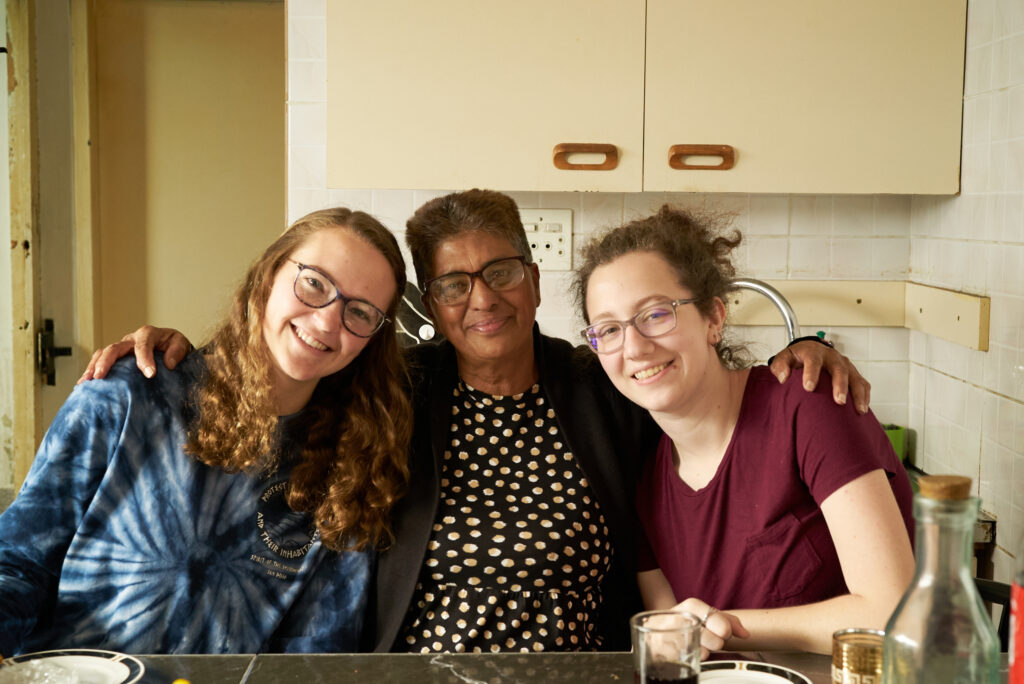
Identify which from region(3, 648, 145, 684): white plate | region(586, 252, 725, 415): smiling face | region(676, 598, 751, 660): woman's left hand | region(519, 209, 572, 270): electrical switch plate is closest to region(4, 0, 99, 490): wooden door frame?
region(519, 209, 572, 270): electrical switch plate

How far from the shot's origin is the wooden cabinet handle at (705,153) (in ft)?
7.97

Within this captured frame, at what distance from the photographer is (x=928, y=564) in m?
0.78

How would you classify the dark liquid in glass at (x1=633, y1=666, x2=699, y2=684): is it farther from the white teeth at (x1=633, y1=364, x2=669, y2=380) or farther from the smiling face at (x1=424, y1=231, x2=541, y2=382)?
the smiling face at (x1=424, y1=231, x2=541, y2=382)

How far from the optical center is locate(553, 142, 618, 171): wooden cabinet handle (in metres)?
2.43

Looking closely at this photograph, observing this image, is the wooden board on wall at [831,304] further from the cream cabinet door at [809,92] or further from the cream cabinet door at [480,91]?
the cream cabinet door at [480,91]

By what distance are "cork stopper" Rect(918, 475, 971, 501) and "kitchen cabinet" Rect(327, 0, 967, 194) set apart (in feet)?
5.79

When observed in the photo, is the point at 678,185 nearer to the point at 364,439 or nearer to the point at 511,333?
the point at 511,333

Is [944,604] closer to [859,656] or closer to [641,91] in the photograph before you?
[859,656]

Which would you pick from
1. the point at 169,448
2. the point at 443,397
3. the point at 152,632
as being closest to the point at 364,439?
the point at 443,397

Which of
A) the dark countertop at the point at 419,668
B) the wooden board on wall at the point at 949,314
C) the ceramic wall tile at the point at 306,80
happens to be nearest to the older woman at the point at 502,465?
the dark countertop at the point at 419,668

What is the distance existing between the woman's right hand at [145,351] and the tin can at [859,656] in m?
1.04

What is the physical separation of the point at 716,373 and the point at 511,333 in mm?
370

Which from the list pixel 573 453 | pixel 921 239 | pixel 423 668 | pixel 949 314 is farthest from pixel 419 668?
pixel 921 239

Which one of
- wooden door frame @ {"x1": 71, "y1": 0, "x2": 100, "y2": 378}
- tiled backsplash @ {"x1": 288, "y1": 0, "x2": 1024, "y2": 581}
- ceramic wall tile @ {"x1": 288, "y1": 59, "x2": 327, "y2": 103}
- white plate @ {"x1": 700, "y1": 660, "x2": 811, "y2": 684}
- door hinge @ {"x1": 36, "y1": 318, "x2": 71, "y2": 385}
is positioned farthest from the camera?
wooden door frame @ {"x1": 71, "y1": 0, "x2": 100, "y2": 378}
